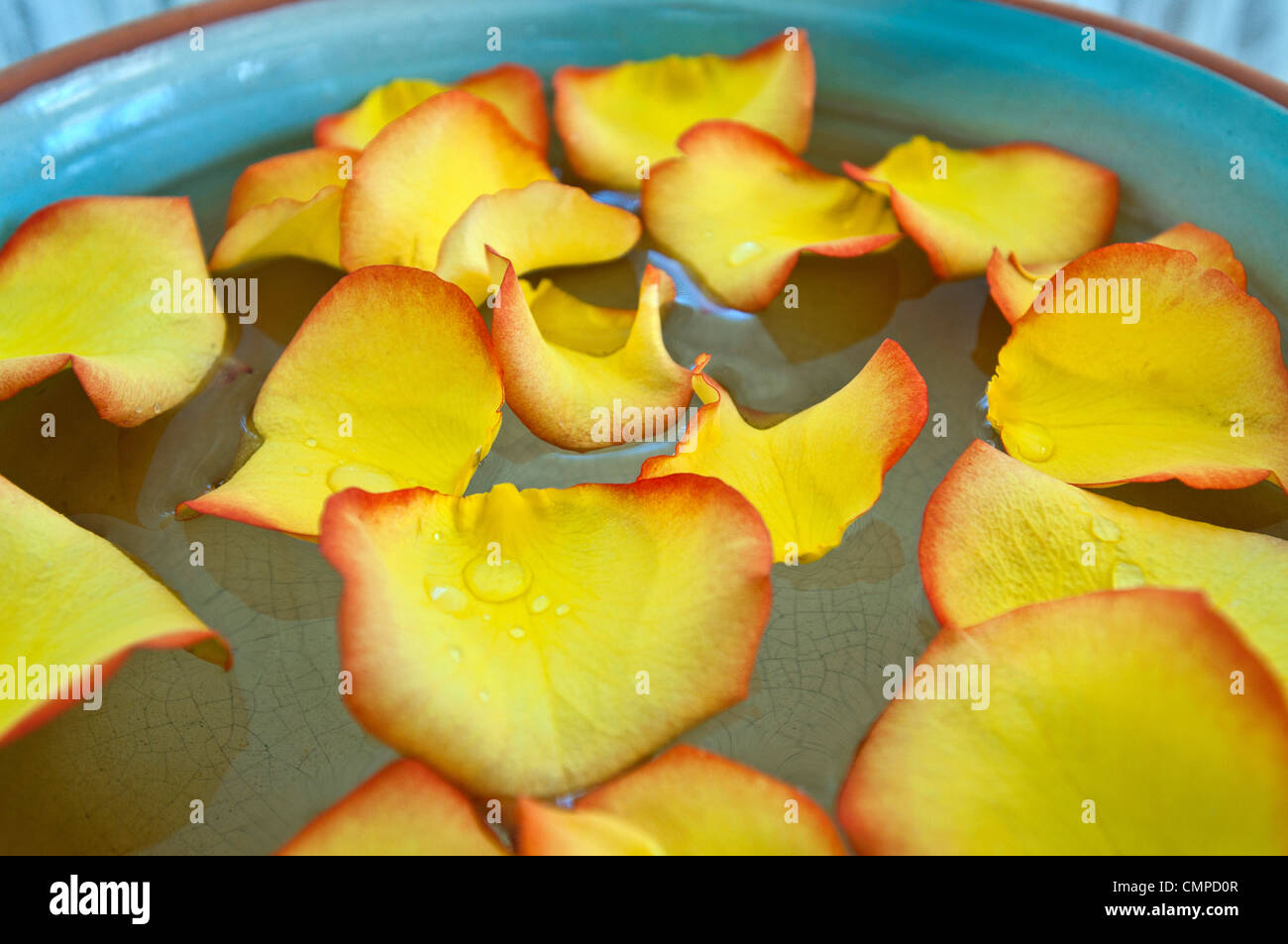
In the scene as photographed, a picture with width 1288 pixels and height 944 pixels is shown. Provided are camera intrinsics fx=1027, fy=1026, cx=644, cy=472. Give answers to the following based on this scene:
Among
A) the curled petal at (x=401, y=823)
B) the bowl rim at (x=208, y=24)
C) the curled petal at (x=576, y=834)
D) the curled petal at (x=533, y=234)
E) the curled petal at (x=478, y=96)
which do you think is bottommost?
the curled petal at (x=401, y=823)

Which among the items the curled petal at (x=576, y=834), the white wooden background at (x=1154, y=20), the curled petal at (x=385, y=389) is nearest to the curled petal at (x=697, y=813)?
the curled petal at (x=576, y=834)

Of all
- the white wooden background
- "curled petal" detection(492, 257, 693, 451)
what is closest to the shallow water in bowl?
"curled petal" detection(492, 257, 693, 451)

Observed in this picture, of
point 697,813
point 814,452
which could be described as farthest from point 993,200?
point 697,813

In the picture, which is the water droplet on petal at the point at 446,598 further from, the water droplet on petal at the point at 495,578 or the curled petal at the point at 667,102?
the curled petal at the point at 667,102

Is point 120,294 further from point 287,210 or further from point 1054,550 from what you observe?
point 1054,550

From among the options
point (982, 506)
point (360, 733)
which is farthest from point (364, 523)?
point (982, 506)

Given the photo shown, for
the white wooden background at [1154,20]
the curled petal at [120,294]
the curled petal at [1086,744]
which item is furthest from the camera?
the white wooden background at [1154,20]
